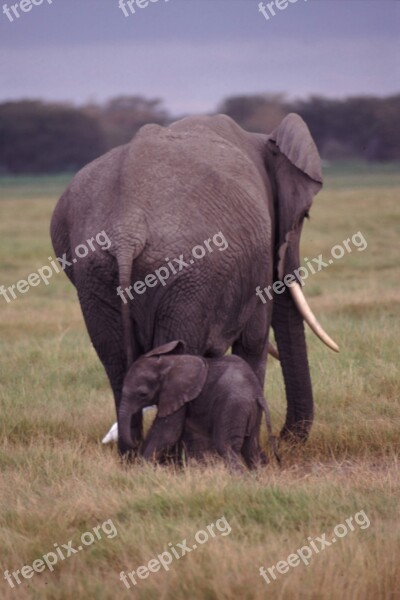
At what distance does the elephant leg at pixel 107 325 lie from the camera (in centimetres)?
504

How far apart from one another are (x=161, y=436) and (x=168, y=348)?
1.34ft

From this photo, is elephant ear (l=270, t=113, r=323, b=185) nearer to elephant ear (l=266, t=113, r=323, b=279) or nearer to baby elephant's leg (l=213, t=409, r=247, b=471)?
elephant ear (l=266, t=113, r=323, b=279)

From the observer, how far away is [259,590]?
144 inches

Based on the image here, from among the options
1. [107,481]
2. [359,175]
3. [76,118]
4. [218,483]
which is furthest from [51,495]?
[359,175]

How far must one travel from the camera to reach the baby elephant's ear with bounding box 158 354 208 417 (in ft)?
16.4

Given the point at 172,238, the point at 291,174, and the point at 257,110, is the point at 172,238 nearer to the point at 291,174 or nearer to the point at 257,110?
the point at 291,174

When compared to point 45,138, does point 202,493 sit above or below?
above

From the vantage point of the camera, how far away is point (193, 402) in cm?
518

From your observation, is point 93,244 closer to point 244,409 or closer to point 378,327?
point 244,409

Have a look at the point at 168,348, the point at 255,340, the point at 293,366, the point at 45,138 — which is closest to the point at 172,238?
the point at 168,348

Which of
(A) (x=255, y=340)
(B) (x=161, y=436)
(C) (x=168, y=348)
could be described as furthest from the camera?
(A) (x=255, y=340)

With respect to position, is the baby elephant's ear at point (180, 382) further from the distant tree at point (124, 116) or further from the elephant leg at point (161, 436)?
the distant tree at point (124, 116)

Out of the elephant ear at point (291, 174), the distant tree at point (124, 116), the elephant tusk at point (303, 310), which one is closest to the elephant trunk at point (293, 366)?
the elephant tusk at point (303, 310)

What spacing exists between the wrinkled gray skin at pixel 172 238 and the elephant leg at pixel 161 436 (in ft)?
0.70
